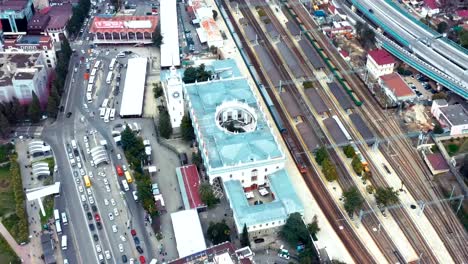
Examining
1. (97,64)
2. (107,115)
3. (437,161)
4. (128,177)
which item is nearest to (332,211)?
(437,161)

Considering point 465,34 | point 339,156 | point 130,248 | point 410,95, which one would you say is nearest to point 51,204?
point 130,248

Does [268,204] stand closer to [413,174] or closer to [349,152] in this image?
[349,152]

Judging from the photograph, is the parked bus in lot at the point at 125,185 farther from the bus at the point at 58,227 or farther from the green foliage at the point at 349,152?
the green foliage at the point at 349,152

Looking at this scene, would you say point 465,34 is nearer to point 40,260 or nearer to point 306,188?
point 306,188

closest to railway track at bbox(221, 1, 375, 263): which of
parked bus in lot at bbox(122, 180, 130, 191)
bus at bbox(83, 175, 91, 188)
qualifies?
parked bus in lot at bbox(122, 180, 130, 191)

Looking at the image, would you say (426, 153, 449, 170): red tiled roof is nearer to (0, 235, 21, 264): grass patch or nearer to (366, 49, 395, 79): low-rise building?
(366, 49, 395, 79): low-rise building

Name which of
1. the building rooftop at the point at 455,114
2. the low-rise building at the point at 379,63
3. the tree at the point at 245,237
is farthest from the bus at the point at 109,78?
the building rooftop at the point at 455,114
